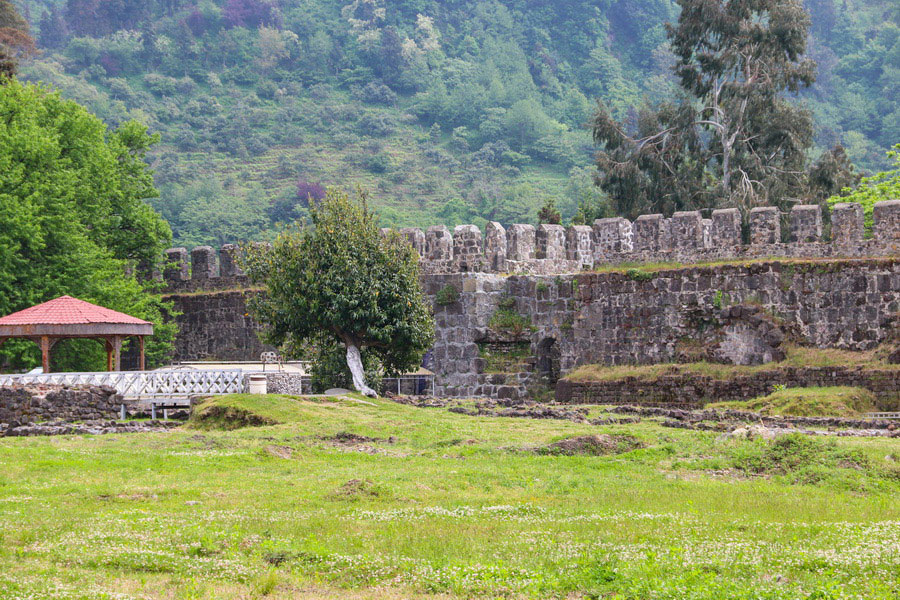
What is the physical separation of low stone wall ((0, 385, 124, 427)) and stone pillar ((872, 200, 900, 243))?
17.1 m

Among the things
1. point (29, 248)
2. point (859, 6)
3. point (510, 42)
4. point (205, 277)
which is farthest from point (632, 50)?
point (29, 248)

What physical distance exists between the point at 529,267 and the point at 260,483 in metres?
18.0

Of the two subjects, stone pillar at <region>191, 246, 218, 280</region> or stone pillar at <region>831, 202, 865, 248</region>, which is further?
stone pillar at <region>191, 246, 218, 280</region>

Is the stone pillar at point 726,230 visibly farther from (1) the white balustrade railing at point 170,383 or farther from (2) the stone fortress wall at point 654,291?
(1) the white balustrade railing at point 170,383

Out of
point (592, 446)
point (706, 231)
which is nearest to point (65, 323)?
point (592, 446)

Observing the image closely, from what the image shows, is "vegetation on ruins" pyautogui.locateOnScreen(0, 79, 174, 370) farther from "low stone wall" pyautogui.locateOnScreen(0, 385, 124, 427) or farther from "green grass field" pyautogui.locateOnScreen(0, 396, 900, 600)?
"green grass field" pyautogui.locateOnScreen(0, 396, 900, 600)

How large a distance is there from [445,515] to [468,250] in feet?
65.3

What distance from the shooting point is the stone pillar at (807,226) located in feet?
90.3

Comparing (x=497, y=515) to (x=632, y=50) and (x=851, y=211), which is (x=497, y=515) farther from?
(x=632, y=50)

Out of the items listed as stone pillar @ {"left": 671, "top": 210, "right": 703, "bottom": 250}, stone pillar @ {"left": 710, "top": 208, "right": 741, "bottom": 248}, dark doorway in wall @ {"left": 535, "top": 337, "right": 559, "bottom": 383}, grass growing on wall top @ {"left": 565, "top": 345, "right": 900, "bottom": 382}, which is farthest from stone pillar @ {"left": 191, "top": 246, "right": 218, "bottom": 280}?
stone pillar @ {"left": 710, "top": 208, "right": 741, "bottom": 248}

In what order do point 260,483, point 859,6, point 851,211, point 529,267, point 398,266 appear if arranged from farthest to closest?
point 859,6, point 529,267, point 398,266, point 851,211, point 260,483

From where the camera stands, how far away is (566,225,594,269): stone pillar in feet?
108

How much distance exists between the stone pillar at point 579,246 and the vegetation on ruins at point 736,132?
9.60 m

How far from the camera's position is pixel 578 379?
29328mm
